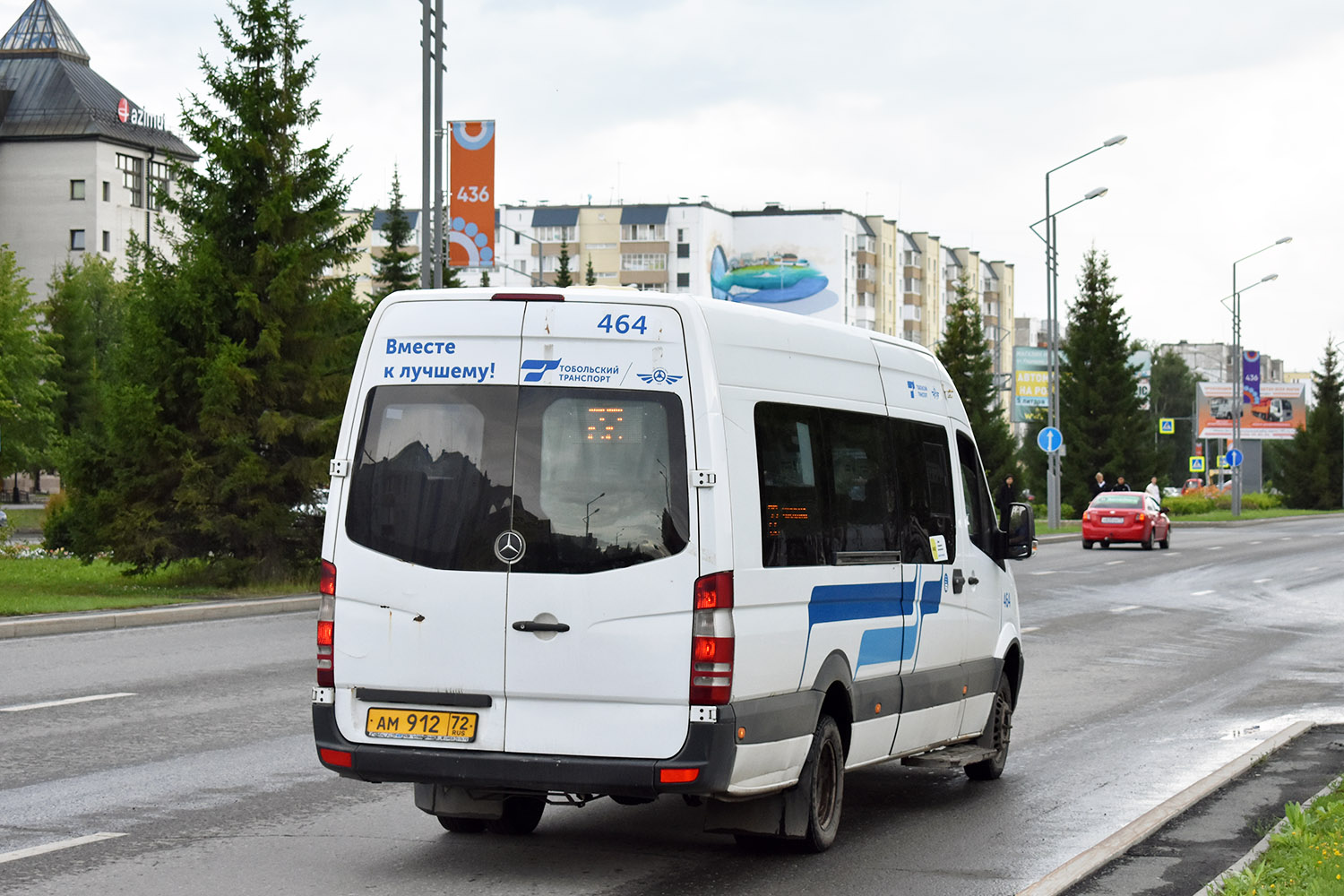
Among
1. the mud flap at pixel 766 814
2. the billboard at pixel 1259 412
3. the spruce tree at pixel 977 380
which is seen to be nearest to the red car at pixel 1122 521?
the spruce tree at pixel 977 380

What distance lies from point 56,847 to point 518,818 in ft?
6.60

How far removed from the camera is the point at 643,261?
155 meters

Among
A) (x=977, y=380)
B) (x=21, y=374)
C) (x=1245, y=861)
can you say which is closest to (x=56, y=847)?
(x=1245, y=861)

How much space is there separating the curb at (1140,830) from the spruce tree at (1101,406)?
70863mm

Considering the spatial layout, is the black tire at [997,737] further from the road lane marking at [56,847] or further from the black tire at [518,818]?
the road lane marking at [56,847]

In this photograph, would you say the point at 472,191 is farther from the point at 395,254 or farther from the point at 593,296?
the point at 395,254

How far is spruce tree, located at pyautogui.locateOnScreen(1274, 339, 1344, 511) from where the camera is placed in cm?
10225

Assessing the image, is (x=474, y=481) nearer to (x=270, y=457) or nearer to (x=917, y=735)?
(x=917, y=735)

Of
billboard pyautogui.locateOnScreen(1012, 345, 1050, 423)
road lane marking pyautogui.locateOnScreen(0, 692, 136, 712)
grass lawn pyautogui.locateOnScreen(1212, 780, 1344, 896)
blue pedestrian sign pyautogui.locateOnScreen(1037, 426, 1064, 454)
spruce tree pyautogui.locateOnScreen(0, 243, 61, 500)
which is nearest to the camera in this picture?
grass lawn pyautogui.locateOnScreen(1212, 780, 1344, 896)

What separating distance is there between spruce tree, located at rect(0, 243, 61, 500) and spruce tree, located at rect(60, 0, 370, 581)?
8.05 meters

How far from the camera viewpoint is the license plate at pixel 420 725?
7.21 meters

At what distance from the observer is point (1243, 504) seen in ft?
295

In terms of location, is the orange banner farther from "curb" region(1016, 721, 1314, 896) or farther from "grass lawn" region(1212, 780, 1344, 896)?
"grass lawn" region(1212, 780, 1344, 896)

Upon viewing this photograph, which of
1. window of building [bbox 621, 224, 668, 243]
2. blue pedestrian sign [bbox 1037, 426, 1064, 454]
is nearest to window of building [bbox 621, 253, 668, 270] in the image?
window of building [bbox 621, 224, 668, 243]
